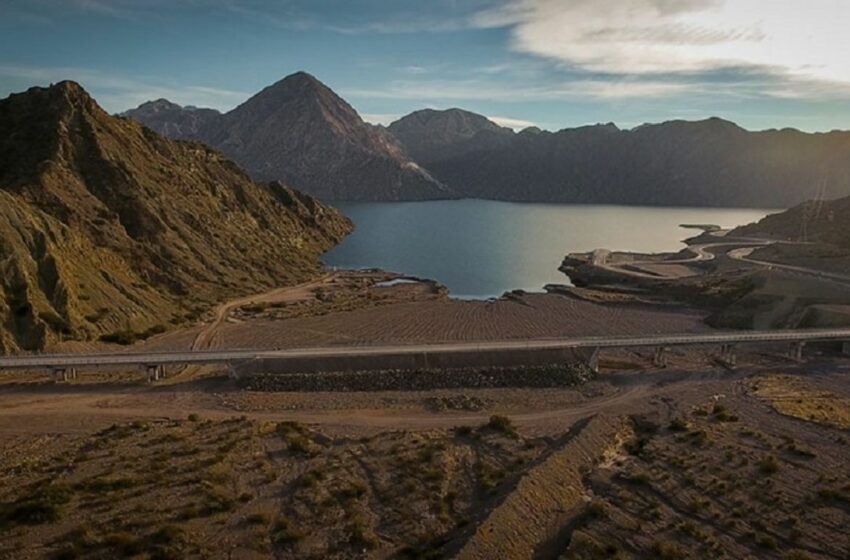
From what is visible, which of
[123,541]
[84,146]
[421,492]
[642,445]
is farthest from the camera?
[84,146]

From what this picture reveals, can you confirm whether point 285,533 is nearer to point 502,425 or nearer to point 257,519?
point 257,519

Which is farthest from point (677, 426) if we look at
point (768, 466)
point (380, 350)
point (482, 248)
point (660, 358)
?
point (482, 248)

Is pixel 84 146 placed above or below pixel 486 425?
above

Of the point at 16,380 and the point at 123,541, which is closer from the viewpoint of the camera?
the point at 123,541

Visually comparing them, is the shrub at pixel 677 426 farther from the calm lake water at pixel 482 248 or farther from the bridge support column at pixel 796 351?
the calm lake water at pixel 482 248

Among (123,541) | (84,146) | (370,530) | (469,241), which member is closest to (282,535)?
(370,530)

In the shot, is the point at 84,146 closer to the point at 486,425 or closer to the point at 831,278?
the point at 486,425
